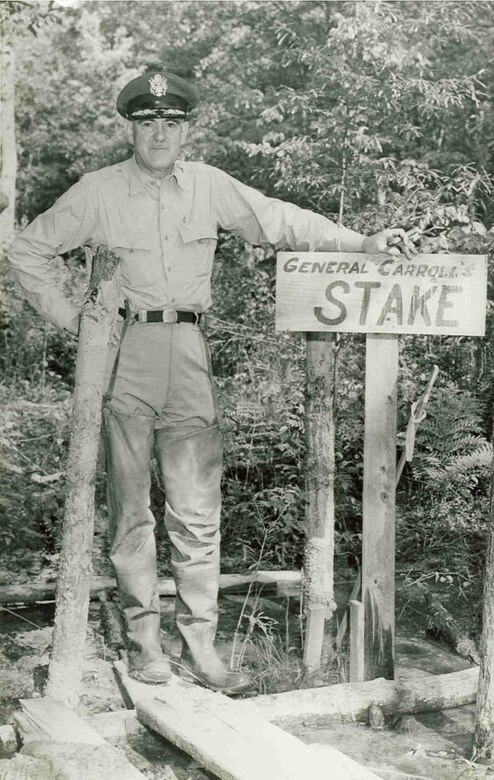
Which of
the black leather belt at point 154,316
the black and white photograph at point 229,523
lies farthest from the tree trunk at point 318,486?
the black leather belt at point 154,316

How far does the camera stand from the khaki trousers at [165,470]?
397cm

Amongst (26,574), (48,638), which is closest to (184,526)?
(48,638)

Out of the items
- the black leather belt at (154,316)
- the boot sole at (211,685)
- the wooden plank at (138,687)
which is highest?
the black leather belt at (154,316)

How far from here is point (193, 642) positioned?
4086mm

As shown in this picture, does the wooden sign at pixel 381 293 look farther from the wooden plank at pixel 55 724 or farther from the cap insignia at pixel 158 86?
the wooden plank at pixel 55 724

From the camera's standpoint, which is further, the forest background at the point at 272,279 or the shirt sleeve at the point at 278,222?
the forest background at the point at 272,279

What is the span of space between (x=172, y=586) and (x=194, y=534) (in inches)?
62.7

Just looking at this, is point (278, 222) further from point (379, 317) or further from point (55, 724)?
point (55, 724)

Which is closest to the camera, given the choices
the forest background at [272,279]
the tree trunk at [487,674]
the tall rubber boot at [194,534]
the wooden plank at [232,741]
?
the wooden plank at [232,741]

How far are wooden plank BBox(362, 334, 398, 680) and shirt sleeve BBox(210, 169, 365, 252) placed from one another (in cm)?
44

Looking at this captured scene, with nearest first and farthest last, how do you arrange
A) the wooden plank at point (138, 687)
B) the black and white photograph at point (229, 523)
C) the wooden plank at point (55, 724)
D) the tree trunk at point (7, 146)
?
the wooden plank at point (55, 724) < the black and white photograph at point (229, 523) < the wooden plank at point (138, 687) < the tree trunk at point (7, 146)

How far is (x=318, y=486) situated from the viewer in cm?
416

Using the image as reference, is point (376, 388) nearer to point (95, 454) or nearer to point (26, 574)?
point (95, 454)

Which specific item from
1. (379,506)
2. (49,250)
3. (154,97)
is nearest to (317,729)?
(379,506)
